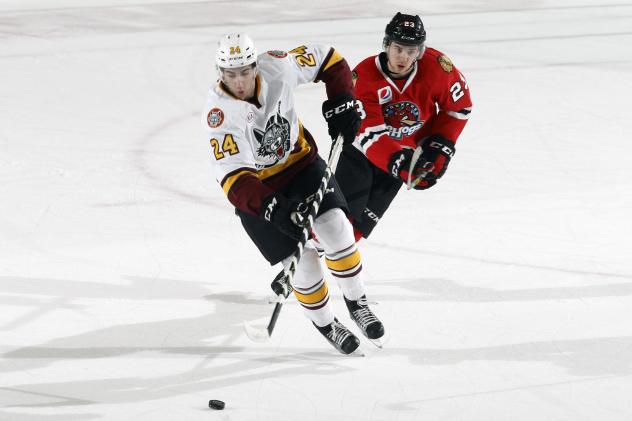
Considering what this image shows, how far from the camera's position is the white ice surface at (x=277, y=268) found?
318cm

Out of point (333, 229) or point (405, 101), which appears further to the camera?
point (405, 101)

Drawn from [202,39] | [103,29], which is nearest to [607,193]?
[202,39]

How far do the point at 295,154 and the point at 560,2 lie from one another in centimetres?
654

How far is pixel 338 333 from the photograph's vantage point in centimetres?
345

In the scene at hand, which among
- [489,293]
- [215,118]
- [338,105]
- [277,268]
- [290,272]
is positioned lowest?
[277,268]

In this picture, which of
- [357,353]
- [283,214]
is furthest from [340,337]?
[283,214]

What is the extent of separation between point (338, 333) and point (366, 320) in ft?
0.35

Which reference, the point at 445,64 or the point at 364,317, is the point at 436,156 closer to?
the point at 445,64

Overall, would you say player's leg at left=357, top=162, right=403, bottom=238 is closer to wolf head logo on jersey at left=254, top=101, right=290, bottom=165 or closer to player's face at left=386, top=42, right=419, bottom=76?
player's face at left=386, top=42, right=419, bottom=76

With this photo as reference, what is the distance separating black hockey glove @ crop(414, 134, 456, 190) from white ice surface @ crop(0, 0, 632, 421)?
468 mm

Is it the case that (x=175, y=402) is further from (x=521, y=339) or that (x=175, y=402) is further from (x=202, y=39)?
(x=202, y=39)

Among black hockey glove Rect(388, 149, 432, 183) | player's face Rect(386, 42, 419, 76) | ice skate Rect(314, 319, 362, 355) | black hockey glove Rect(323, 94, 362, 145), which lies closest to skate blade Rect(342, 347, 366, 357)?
ice skate Rect(314, 319, 362, 355)

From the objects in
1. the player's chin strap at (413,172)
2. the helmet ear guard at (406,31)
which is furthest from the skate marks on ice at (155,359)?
the helmet ear guard at (406,31)

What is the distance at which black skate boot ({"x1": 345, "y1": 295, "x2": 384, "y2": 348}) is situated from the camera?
344cm
